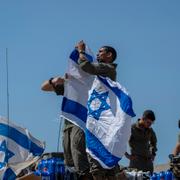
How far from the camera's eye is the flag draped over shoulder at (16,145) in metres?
9.80

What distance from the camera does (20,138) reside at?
1050cm

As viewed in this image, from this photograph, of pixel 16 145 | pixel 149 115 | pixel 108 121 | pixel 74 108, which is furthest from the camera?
pixel 149 115

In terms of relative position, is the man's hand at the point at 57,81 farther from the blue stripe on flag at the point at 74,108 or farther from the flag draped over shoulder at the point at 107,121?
the flag draped over shoulder at the point at 107,121

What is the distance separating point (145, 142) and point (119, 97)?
3360 millimetres

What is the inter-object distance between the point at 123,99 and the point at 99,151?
2.46ft

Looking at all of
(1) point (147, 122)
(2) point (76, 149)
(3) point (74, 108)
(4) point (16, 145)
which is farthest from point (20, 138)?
(2) point (76, 149)

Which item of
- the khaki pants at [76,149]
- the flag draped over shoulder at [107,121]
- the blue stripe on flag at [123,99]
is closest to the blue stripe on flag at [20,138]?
the khaki pants at [76,149]

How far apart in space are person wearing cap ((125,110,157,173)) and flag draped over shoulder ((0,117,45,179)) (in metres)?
1.62

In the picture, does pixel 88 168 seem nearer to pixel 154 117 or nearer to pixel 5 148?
pixel 5 148

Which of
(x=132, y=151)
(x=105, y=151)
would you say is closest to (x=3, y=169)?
(x=105, y=151)

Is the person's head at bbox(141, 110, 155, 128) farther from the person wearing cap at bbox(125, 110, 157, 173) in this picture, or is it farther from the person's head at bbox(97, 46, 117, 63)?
the person's head at bbox(97, 46, 117, 63)

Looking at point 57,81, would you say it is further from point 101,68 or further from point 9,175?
point 9,175

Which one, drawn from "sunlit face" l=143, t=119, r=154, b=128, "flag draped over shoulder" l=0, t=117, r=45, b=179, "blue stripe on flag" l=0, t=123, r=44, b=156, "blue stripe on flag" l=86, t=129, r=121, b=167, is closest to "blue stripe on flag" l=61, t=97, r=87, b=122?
"blue stripe on flag" l=86, t=129, r=121, b=167

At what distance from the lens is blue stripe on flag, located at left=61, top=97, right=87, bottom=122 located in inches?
342
